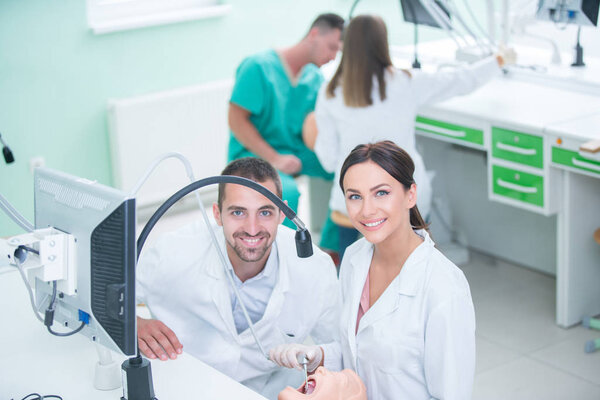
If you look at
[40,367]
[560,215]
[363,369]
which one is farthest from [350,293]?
[560,215]

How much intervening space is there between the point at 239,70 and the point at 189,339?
1.59 m

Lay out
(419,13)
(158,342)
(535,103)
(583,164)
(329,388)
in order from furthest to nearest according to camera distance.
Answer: (419,13) → (535,103) → (583,164) → (158,342) → (329,388)

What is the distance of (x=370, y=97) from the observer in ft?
9.97

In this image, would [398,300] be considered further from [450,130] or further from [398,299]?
[450,130]

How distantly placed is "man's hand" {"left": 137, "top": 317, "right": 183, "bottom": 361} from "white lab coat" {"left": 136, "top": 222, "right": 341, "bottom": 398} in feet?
0.60

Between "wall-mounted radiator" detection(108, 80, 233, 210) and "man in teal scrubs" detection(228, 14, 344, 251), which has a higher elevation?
"man in teal scrubs" detection(228, 14, 344, 251)

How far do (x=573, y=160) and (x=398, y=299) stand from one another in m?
1.36

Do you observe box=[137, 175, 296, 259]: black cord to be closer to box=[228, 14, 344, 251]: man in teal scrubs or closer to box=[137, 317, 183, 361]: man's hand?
box=[137, 317, 183, 361]: man's hand

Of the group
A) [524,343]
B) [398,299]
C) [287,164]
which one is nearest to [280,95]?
[287,164]

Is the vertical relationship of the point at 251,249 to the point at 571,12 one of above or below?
below

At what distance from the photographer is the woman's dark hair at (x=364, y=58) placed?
9.86 feet

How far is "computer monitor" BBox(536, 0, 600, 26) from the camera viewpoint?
10.8 ft

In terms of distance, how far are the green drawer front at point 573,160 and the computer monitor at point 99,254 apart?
5.97 feet

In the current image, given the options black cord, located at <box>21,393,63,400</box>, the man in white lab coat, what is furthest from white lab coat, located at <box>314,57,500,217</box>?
black cord, located at <box>21,393,63,400</box>
